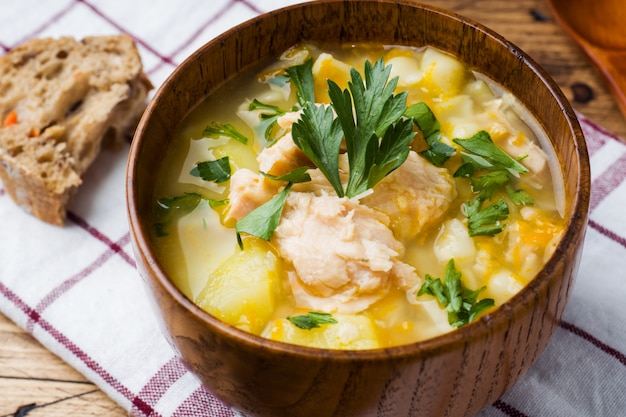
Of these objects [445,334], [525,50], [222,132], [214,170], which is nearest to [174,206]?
[214,170]

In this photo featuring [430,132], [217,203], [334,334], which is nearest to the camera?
[334,334]

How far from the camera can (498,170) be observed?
6.02ft

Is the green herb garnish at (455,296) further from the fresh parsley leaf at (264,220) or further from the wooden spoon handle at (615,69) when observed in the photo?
the wooden spoon handle at (615,69)

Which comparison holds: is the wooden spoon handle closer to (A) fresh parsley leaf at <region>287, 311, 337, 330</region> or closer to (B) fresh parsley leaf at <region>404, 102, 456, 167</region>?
(B) fresh parsley leaf at <region>404, 102, 456, 167</region>

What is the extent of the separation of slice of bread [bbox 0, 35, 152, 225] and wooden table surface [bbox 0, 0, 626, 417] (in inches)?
15.5

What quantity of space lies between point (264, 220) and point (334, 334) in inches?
10.7

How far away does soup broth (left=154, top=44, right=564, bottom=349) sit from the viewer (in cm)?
163

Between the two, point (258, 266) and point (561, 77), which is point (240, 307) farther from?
point (561, 77)

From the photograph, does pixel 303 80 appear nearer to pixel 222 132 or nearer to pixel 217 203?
pixel 222 132

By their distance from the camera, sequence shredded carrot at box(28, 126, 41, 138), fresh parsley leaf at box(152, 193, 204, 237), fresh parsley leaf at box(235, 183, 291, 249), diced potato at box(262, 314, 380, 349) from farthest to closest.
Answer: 1. shredded carrot at box(28, 126, 41, 138)
2. fresh parsley leaf at box(152, 193, 204, 237)
3. fresh parsley leaf at box(235, 183, 291, 249)
4. diced potato at box(262, 314, 380, 349)

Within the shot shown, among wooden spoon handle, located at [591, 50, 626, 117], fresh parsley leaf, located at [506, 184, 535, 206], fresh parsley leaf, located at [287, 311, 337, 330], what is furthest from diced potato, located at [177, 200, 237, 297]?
wooden spoon handle, located at [591, 50, 626, 117]

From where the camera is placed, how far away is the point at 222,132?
1950 mm

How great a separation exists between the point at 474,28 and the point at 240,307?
0.84 m

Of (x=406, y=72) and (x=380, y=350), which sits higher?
(x=406, y=72)
